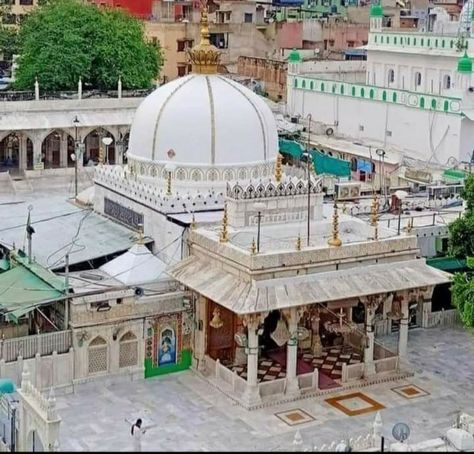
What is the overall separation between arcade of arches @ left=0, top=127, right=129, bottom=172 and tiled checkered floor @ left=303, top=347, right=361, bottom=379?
17404 millimetres

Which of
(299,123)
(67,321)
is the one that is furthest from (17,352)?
(299,123)

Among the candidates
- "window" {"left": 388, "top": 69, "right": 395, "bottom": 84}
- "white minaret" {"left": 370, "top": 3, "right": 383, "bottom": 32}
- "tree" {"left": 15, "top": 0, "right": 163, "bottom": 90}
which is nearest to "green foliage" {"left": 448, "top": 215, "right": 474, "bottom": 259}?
"window" {"left": 388, "top": 69, "right": 395, "bottom": 84}

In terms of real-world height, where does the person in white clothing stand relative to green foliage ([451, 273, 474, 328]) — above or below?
below

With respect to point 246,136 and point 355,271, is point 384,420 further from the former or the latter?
point 246,136

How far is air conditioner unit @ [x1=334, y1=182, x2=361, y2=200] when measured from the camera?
3019cm

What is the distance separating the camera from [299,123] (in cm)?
4369

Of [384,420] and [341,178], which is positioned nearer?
[384,420]

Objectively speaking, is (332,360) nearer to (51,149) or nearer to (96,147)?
(96,147)

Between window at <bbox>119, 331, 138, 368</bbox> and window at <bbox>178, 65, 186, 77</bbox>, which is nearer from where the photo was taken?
window at <bbox>119, 331, 138, 368</bbox>

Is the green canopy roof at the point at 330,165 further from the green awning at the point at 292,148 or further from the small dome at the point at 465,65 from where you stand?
the small dome at the point at 465,65

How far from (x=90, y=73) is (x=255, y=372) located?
95.2ft

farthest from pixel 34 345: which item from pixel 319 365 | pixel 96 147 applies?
pixel 96 147

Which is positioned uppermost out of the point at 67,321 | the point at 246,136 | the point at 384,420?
the point at 246,136

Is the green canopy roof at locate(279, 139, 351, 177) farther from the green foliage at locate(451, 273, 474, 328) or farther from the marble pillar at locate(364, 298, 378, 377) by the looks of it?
the green foliage at locate(451, 273, 474, 328)
